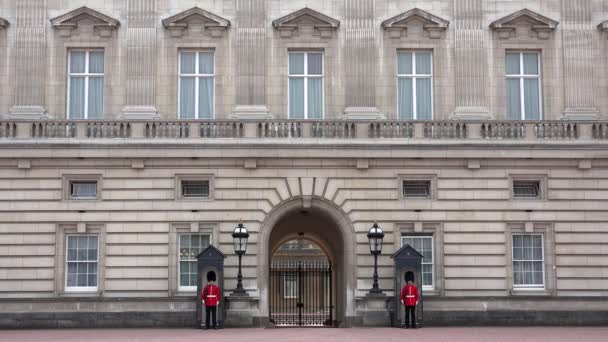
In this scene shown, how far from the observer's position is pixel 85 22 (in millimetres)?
34250

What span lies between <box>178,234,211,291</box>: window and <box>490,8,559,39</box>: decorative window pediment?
1277cm

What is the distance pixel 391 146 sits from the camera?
109ft

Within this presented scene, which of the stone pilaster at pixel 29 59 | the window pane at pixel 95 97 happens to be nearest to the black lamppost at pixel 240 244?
the window pane at pixel 95 97

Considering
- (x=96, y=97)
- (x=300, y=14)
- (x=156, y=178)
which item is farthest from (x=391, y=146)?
(x=96, y=97)

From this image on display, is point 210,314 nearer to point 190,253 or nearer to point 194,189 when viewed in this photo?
point 190,253

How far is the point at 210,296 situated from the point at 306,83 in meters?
8.65

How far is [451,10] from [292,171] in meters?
8.22

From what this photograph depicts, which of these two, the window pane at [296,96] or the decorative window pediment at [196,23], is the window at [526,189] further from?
the decorative window pediment at [196,23]

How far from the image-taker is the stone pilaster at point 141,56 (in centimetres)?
3381

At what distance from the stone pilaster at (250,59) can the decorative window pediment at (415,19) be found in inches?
176

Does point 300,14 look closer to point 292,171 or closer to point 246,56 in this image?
point 246,56

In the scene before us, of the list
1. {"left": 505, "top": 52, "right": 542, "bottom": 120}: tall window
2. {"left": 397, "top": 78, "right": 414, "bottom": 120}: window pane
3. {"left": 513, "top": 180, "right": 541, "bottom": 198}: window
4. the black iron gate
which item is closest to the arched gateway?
the black iron gate

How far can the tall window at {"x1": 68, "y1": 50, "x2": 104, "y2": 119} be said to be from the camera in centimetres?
3441

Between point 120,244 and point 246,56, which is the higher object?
point 246,56
